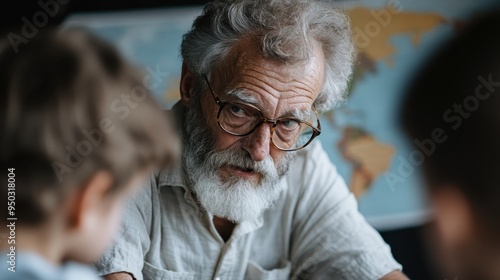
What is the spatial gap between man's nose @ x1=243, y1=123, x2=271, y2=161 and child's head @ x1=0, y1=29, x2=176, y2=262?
0.62 m

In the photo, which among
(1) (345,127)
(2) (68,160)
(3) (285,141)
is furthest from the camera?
(1) (345,127)

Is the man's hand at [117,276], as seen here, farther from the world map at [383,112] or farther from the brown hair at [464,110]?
the world map at [383,112]

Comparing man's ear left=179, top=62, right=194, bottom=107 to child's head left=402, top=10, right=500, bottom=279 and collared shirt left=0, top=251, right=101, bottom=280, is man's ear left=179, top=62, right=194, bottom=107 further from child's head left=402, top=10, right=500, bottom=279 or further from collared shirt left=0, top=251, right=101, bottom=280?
collared shirt left=0, top=251, right=101, bottom=280

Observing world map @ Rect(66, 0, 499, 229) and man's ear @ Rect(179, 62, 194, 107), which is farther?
world map @ Rect(66, 0, 499, 229)

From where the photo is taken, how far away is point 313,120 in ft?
6.48

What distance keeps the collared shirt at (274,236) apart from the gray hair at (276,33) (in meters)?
0.26

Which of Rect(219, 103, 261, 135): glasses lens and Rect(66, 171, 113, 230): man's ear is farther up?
Rect(219, 103, 261, 135): glasses lens

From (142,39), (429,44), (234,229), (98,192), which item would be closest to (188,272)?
(234,229)

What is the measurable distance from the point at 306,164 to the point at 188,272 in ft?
1.46

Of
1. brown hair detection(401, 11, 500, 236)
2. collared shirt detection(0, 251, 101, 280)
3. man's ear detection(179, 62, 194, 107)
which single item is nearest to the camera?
collared shirt detection(0, 251, 101, 280)

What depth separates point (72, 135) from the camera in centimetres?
107

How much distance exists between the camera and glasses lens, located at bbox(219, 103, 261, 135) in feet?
5.78

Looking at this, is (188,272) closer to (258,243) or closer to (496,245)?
(258,243)

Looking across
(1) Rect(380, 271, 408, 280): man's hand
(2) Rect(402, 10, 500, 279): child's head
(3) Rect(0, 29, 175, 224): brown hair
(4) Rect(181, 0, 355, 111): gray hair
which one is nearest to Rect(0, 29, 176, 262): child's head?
(3) Rect(0, 29, 175, 224): brown hair
